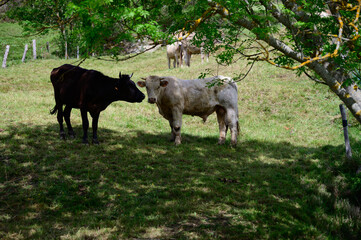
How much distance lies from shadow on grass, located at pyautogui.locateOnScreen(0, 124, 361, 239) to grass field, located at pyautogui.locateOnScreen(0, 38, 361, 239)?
0.03m

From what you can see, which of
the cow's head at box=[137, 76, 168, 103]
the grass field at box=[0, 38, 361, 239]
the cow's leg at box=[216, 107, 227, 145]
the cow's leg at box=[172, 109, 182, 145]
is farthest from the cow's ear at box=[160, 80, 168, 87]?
the cow's leg at box=[216, 107, 227, 145]

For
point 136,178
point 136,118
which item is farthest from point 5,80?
point 136,178

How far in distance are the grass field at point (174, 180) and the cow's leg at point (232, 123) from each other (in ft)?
1.30

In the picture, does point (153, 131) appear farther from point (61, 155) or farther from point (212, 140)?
point (61, 155)

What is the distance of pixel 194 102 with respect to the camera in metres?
12.0

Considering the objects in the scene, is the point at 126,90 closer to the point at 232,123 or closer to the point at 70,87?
the point at 70,87

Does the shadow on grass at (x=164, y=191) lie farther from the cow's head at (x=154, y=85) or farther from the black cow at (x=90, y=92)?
the cow's head at (x=154, y=85)

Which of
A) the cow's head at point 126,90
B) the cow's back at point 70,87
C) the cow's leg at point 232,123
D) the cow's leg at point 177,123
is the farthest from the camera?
the cow's leg at point 232,123

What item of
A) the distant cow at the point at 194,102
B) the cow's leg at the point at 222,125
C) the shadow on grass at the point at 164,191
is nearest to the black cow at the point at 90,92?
the distant cow at the point at 194,102

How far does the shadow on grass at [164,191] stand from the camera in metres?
6.18

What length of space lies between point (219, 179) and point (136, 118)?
294 inches

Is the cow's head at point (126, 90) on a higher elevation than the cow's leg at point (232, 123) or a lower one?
higher

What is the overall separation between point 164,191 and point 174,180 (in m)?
0.76

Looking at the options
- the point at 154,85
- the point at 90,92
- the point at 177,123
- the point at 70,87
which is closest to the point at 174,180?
the point at 177,123
